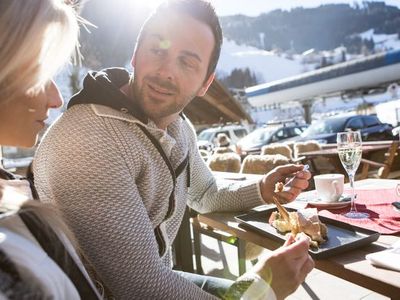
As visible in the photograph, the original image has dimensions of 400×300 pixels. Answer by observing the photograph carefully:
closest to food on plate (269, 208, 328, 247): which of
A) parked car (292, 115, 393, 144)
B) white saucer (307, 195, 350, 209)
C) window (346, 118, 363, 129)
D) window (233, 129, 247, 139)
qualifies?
white saucer (307, 195, 350, 209)

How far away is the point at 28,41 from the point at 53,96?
0.30 meters

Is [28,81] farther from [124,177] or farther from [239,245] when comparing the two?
[239,245]

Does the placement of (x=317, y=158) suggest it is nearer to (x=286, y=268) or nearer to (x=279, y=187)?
(x=279, y=187)

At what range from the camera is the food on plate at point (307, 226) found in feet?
3.93

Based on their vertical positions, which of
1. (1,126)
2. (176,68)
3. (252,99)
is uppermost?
(176,68)

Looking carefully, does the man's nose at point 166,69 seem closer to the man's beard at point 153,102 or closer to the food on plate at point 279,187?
the man's beard at point 153,102

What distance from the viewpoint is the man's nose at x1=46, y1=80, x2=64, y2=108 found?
107cm

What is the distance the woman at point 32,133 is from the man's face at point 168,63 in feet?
1.15

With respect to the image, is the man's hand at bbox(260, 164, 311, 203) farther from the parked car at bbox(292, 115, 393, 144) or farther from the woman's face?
the parked car at bbox(292, 115, 393, 144)

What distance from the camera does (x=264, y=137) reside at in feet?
40.4

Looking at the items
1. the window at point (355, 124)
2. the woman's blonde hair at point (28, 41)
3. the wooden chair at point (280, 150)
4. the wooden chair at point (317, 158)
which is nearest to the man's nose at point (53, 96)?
the woman's blonde hair at point (28, 41)

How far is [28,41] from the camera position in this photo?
0.80 metres

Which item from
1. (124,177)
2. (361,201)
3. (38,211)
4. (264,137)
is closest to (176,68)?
(124,177)

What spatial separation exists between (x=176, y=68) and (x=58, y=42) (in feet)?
A: 1.84
